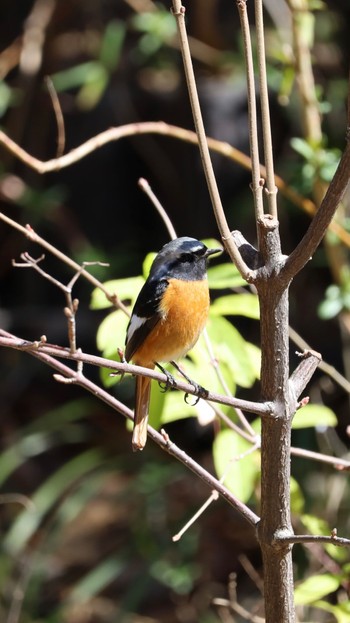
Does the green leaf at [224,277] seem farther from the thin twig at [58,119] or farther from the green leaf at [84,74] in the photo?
the green leaf at [84,74]

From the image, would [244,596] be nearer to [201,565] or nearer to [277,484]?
[201,565]

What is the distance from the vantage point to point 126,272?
5.39 m

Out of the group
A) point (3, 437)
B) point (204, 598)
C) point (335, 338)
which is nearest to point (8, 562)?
point (204, 598)

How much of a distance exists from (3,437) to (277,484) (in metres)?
4.53

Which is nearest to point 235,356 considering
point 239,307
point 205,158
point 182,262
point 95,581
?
point 239,307

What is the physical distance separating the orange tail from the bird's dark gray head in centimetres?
36

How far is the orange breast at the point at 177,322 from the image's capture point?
2.29 meters

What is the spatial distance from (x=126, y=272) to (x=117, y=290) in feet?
10.8

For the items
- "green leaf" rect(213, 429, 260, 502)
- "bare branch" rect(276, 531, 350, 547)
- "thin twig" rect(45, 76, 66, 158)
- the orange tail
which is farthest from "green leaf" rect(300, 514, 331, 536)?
"thin twig" rect(45, 76, 66, 158)

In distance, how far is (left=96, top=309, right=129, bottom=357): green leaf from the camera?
2.01 metres

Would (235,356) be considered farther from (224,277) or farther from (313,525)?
(313,525)

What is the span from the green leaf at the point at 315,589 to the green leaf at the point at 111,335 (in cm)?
69

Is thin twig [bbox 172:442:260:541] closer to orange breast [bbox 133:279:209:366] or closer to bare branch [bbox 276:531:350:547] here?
bare branch [bbox 276:531:350:547]

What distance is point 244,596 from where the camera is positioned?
13.2 feet
